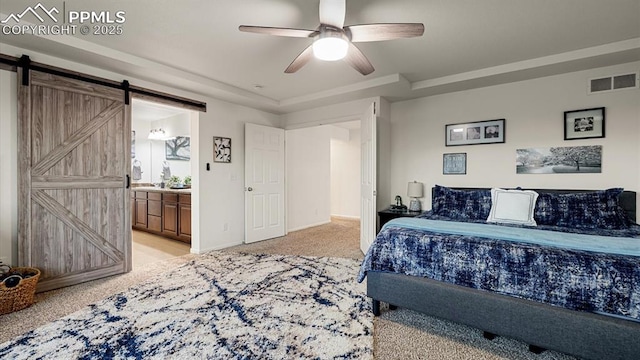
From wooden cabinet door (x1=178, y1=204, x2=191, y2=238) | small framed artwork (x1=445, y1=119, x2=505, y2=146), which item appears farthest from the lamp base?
wooden cabinet door (x1=178, y1=204, x2=191, y2=238)

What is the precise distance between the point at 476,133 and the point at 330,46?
2772 millimetres

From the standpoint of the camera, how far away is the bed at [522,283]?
1.53m

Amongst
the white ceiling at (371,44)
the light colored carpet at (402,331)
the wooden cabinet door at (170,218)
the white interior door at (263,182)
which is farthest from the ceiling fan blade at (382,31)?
the wooden cabinet door at (170,218)

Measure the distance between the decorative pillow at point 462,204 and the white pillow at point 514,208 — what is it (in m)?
0.16

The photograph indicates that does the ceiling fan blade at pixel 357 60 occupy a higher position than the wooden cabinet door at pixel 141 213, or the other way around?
the ceiling fan blade at pixel 357 60

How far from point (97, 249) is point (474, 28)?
4427 millimetres

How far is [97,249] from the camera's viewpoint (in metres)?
3.11

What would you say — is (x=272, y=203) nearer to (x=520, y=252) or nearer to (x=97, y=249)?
(x=97, y=249)

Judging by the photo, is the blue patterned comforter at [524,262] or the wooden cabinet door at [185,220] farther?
the wooden cabinet door at [185,220]

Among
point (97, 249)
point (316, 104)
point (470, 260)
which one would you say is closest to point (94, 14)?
point (97, 249)

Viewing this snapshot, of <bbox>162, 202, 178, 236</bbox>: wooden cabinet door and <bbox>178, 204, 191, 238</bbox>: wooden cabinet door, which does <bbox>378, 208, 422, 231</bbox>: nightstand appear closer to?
<bbox>178, 204, 191, 238</bbox>: wooden cabinet door

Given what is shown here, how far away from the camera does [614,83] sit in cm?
303

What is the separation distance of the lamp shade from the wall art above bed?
3.94 feet

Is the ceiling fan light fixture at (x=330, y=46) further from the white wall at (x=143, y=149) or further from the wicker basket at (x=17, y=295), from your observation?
the white wall at (x=143, y=149)
